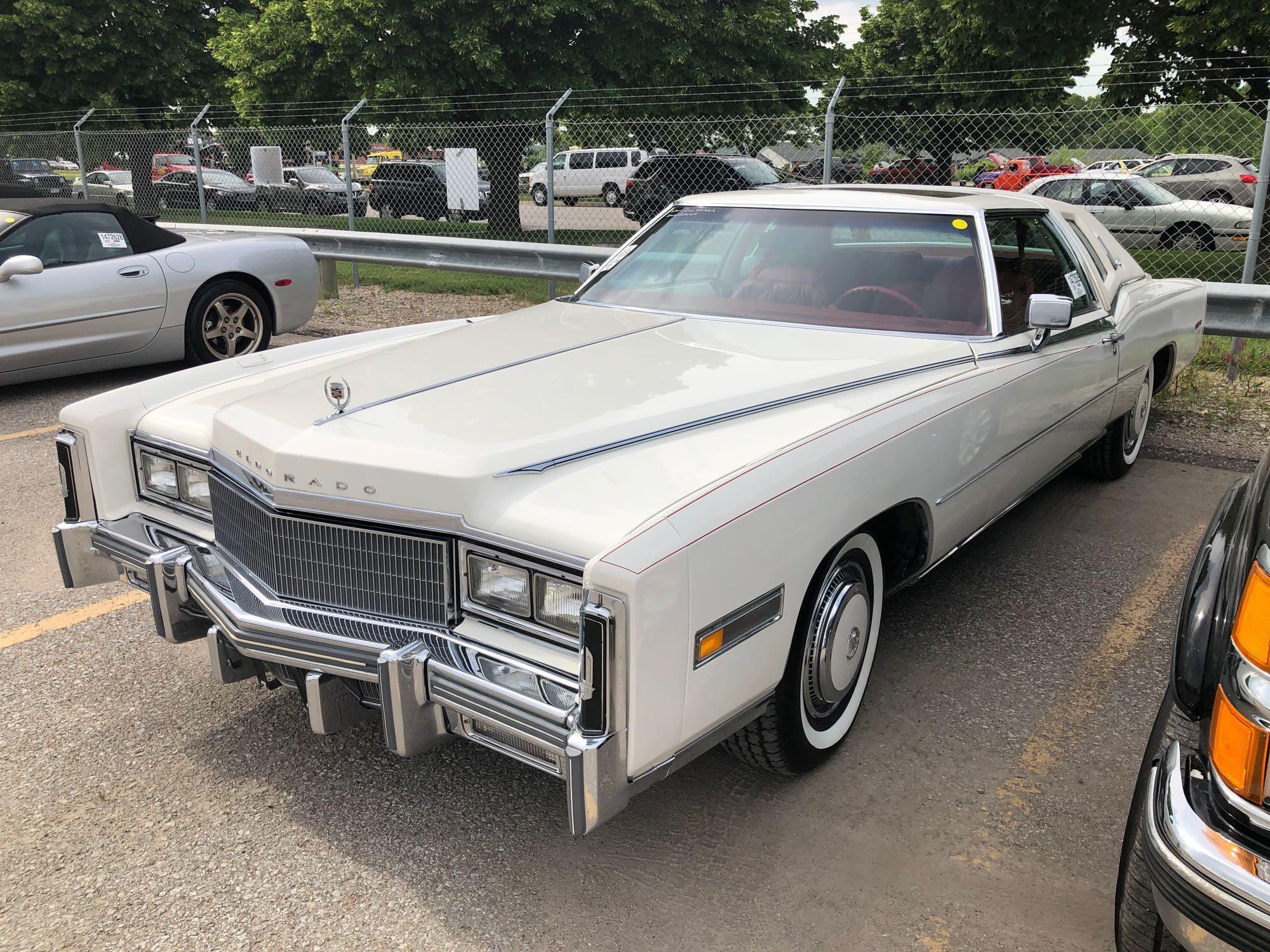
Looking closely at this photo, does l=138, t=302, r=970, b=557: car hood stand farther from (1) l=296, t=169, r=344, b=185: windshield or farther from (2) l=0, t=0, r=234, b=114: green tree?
(2) l=0, t=0, r=234, b=114: green tree

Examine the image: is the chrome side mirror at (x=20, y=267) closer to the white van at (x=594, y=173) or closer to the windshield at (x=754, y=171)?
the white van at (x=594, y=173)

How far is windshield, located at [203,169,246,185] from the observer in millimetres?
19828

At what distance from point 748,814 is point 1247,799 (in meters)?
1.38

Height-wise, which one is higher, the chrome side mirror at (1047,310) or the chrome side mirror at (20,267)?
the chrome side mirror at (1047,310)

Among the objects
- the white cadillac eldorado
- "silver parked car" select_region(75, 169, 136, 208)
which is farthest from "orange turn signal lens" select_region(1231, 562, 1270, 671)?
"silver parked car" select_region(75, 169, 136, 208)

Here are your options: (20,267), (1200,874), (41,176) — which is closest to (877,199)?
(1200,874)

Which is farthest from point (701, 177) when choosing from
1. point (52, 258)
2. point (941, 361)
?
point (941, 361)

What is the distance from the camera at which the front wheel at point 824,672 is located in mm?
2707

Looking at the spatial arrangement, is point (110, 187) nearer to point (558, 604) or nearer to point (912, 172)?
point (912, 172)

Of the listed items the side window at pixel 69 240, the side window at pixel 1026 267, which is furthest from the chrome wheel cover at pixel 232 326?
the side window at pixel 1026 267

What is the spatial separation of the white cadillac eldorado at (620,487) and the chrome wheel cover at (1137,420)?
132 cm

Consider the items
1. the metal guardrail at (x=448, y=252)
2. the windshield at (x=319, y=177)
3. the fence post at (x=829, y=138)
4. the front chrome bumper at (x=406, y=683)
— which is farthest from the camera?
the windshield at (x=319, y=177)

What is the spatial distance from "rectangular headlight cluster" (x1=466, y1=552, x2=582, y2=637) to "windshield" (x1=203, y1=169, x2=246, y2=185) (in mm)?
19471

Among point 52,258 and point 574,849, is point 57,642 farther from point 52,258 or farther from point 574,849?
point 52,258
